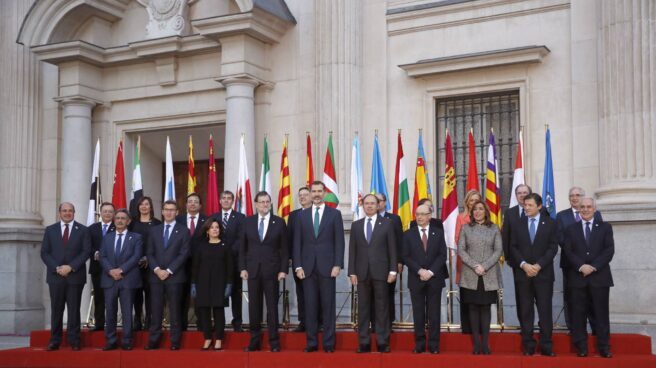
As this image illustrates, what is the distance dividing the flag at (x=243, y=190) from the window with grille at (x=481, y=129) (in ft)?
9.64

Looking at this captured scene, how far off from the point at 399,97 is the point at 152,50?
4.47 meters

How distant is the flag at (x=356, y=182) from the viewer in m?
13.3

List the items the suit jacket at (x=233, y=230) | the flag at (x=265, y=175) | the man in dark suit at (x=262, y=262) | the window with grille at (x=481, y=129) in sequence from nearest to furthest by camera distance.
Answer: the man in dark suit at (x=262, y=262)
the suit jacket at (x=233, y=230)
the window with grille at (x=481, y=129)
the flag at (x=265, y=175)

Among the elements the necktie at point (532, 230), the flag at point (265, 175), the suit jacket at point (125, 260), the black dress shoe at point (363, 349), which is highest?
the flag at point (265, 175)

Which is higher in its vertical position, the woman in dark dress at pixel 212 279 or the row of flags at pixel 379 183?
the row of flags at pixel 379 183

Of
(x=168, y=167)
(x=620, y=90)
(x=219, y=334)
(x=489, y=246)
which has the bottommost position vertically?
(x=219, y=334)

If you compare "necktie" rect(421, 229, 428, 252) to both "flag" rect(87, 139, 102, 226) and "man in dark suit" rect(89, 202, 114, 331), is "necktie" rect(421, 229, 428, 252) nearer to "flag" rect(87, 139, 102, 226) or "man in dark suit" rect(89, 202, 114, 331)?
"man in dark suit" rect(89, 202, 114, 331)

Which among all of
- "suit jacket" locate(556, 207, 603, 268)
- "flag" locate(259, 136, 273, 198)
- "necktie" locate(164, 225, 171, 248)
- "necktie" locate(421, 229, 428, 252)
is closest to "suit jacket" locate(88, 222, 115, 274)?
"necktie" locate(164, 225, 171, 248)

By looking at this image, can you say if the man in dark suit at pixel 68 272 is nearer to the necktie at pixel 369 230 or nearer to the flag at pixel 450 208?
the necktie at pixel 369 230

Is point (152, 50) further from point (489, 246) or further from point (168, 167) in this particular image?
point (489, 246)

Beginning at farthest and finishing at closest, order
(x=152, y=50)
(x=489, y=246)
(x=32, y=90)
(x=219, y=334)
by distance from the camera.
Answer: (x=32, y=90), (x=152, y=50), (x=219, y=334), (x=489, y=246)

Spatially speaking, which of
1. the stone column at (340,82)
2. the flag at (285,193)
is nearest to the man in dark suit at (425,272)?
the flag at (285,193)

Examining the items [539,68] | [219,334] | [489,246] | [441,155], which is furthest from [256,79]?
[489,246]

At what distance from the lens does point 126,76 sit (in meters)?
16.6
